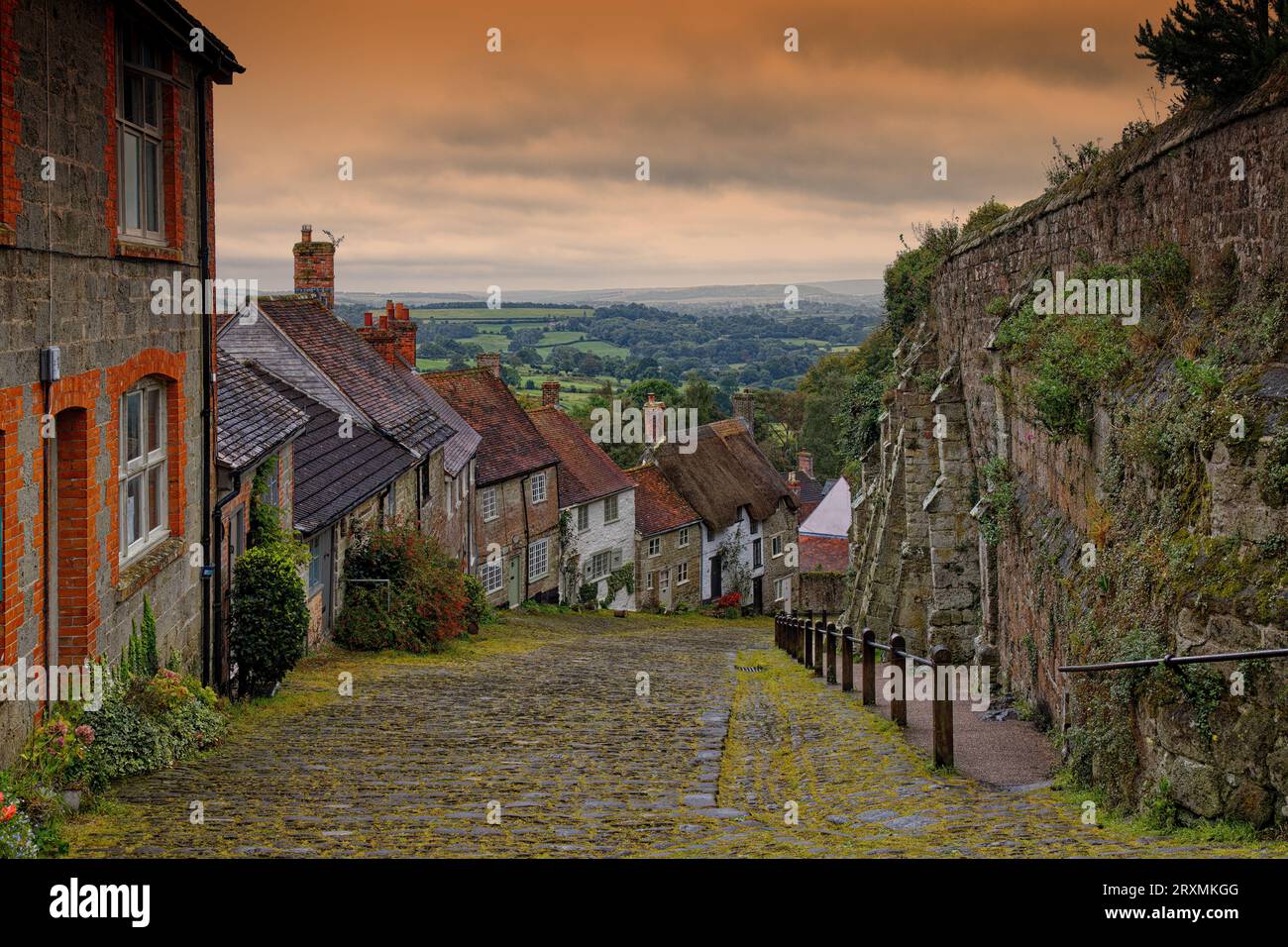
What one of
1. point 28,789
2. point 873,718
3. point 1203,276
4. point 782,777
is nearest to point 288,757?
point 28,789

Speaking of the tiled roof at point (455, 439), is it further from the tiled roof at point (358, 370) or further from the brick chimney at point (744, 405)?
the brick chimney at point (744, 405)

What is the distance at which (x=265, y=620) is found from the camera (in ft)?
44.1

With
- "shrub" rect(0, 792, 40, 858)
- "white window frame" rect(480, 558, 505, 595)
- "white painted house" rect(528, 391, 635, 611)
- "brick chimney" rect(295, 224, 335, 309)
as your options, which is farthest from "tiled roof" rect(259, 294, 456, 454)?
"shrub" rect(0, 792, 40, 858)

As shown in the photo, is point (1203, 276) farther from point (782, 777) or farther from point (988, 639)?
point (988, 639)

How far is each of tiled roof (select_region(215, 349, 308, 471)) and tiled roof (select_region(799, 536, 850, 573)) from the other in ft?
136

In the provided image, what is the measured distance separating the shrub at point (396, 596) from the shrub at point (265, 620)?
5.81 metres

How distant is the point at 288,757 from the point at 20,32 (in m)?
6.02

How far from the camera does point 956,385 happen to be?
21172 millimetres

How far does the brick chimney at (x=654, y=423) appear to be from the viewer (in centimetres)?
5321

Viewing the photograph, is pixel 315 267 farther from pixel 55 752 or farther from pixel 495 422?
pixel 55 752

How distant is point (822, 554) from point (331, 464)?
3934 cm

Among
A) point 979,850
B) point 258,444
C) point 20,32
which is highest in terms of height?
point 20,32

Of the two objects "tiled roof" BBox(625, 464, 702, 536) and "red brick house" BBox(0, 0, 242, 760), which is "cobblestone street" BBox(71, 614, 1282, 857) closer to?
"red brick house" BBox(0, 0, 242, 760)

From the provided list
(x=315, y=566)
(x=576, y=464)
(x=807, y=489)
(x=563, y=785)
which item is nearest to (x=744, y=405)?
(x=807, y=489)
